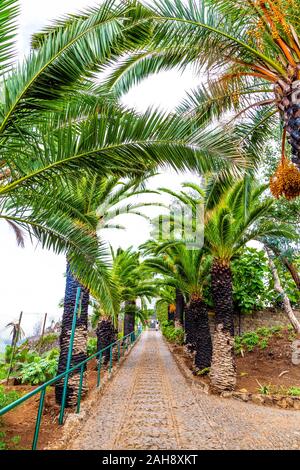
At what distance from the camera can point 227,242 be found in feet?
28.7

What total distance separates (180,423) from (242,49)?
20.6 ft

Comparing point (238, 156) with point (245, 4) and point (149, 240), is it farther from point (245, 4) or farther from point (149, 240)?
point (149, 240)

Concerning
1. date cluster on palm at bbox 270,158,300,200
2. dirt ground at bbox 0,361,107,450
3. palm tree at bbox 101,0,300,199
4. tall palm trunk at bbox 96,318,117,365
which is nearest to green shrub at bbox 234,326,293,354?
tall palm trunk at bbox 96,318,117,365

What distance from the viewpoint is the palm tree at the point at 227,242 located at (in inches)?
318

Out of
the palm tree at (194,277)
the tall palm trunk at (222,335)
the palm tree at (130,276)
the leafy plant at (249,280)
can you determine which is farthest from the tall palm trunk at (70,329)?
the leafy plant at (249,280)

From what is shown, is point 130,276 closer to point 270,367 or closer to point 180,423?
point 270,367

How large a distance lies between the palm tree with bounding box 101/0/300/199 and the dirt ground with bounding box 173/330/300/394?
691 cm

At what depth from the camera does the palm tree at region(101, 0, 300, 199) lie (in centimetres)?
416

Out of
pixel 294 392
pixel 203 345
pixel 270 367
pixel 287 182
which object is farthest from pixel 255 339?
pixel 287 182

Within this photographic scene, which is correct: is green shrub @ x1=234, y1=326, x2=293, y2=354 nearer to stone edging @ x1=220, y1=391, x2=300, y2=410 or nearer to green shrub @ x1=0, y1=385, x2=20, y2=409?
stone edging @ x1=220, y1=391, x2=300, y2=410

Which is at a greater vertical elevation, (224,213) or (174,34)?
(174,34)

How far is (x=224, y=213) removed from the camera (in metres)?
8.38
